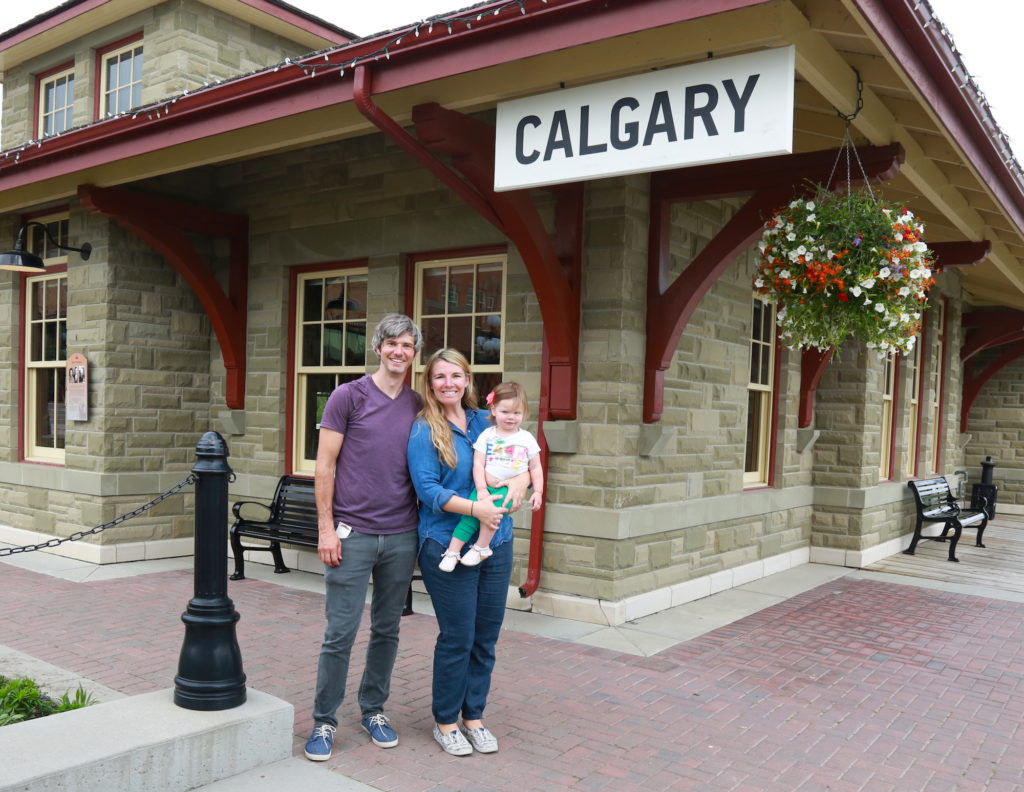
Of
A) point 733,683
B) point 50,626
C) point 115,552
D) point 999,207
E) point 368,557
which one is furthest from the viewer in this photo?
point 115,552

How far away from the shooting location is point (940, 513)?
35.2 ft

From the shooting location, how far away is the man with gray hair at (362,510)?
386 cm

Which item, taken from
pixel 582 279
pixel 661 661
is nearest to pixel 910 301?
pixel 582 279

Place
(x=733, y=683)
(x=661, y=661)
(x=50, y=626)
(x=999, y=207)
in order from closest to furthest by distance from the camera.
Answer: (x=733, y=683), (x=661, y=661), (x=50, y=626), (x=999, y=207)

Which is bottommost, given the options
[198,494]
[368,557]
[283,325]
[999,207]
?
[368,557]

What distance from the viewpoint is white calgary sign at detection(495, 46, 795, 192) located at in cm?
418

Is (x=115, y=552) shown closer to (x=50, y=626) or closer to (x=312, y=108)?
(x=50, y=626)

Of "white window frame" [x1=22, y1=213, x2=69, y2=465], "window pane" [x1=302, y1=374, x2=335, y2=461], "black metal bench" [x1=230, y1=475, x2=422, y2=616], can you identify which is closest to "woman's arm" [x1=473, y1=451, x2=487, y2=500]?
"black metal bench" [x1=230, y1=475, x2=422, y2=616]

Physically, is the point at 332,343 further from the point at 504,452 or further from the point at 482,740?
the point at 482,740

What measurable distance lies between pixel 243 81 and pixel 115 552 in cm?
461

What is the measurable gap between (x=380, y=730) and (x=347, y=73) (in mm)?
3781

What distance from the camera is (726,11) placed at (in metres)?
4.01

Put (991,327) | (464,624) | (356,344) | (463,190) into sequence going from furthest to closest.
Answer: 1. (991,327)
2. (356,344)
3. (463,190)
4. (464,624)

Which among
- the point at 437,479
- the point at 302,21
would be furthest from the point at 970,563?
the point at 302,21
